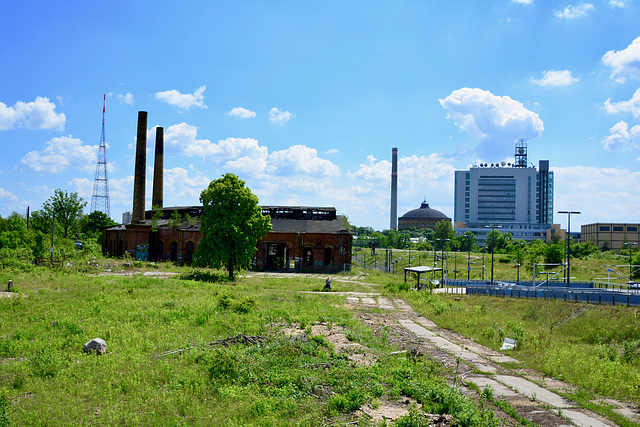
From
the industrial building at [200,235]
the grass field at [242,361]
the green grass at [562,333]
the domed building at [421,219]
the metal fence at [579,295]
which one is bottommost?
the green grass at [562,333]

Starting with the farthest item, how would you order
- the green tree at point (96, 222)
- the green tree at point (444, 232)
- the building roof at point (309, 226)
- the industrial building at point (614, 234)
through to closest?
the green tree at point (444, 232), the industrial building at point (614, 234), the green tree at point (96, 222), the building roof at point (309, 226)

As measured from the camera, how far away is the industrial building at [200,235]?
177ft

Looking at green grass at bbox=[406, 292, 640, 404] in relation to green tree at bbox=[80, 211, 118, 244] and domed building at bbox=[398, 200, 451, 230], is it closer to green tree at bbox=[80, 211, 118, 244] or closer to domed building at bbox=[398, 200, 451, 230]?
green tree at bbox=[80, 211, 118, 244]

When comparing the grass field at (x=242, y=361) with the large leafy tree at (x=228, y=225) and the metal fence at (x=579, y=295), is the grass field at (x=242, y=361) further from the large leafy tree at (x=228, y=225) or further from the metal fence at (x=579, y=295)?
the large leafy tree at (x=228, y=225)

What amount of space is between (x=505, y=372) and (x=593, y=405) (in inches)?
120

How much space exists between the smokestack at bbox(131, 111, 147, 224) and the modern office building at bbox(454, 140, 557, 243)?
412 feet

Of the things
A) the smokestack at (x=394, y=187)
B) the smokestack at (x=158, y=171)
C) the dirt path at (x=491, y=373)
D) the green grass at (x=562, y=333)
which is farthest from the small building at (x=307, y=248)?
the smokestack at (x=394, y=187)

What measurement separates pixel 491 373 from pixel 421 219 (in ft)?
545

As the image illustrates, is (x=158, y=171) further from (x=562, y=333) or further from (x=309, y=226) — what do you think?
(x=562, y=333)

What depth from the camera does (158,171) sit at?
68312mm

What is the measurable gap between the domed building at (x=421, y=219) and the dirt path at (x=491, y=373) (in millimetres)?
155414

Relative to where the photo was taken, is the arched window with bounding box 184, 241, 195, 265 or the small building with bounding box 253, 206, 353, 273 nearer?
the small building with bounding box 253, 206, 353, 273

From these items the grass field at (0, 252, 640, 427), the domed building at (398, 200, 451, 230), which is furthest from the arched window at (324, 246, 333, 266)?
the domed building at (398, 200, 451, 230)

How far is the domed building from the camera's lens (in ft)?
572
